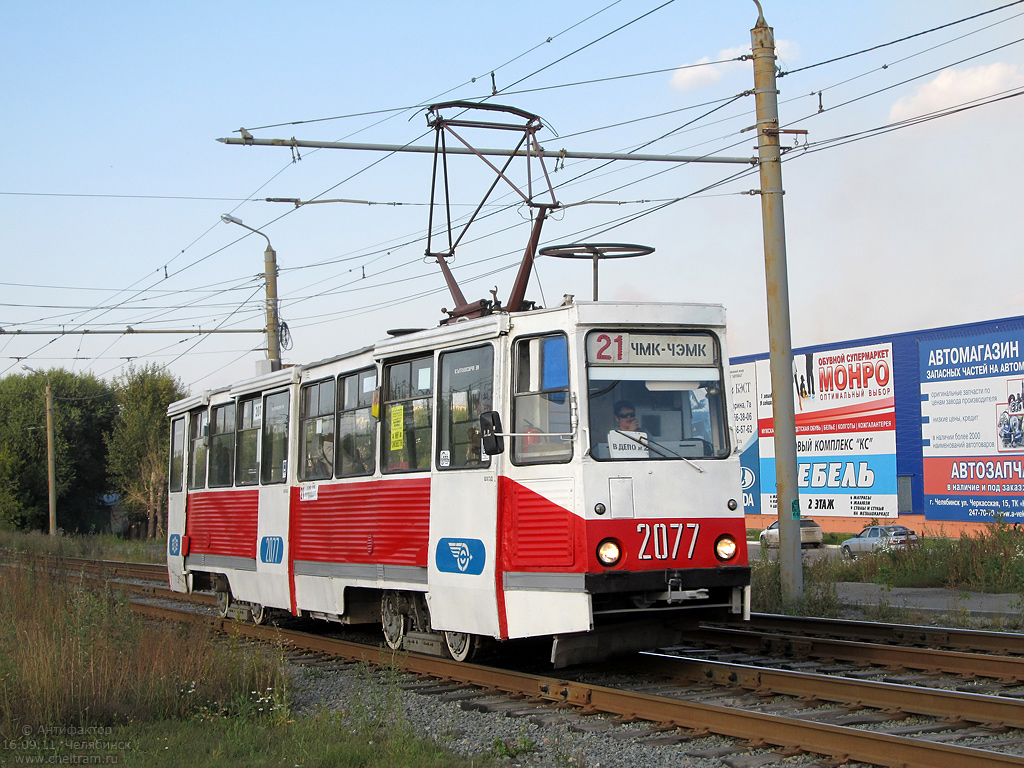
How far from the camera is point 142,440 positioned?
58375 millimetres

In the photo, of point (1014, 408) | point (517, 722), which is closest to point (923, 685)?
point (517, 722)

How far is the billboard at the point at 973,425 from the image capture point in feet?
112

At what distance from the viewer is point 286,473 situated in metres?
13.0

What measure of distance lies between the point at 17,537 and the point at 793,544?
34.6m

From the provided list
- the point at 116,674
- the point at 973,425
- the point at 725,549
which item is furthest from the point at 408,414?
the point at 973,425

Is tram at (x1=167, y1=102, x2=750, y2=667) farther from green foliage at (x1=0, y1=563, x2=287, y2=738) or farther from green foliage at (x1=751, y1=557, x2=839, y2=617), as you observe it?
green foliage at (x1=751, y1=557, x2=839, y2=617)

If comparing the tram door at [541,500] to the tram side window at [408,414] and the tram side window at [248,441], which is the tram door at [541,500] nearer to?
the tram side window at [408,414]

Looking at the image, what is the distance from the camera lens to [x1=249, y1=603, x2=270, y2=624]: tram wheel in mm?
14367

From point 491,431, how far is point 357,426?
311 cm

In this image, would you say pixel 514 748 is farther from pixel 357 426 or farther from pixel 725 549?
pixel 357 426

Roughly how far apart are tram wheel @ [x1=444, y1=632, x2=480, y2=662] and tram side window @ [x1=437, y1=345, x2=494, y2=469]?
161 cm

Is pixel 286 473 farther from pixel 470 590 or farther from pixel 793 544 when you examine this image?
pixel 793 544

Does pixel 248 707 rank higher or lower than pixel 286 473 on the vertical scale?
lower

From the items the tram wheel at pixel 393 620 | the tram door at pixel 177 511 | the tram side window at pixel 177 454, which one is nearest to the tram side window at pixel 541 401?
the tram wheel at pixel 393 620
